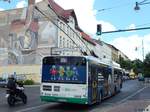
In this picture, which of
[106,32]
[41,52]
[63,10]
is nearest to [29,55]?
[41,52]

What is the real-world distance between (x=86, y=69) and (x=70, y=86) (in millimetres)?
1140

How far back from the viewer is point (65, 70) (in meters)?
20.2

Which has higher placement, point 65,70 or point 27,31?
point 27,31

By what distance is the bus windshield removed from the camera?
785 inches

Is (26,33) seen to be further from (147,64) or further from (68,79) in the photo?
(68,79)

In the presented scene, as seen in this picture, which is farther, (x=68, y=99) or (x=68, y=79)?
(x=68, y=79)

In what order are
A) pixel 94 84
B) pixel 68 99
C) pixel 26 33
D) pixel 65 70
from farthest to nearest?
pixel 26 33 → pixel 94 84 → pixel 65 70 → pixel 68 99

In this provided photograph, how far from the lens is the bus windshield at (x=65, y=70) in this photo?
19.9m

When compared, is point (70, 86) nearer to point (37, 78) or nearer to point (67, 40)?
point (37, 78)

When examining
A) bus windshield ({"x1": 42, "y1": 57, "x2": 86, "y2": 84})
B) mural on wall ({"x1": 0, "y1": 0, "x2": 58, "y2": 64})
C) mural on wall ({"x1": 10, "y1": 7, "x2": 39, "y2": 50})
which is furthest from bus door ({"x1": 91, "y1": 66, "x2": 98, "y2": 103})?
mural on wall ({"x1": 10, "y1": 7, "x2": 39, "y2": 50})

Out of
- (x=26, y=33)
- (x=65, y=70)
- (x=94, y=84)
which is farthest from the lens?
(x=26, y=33)

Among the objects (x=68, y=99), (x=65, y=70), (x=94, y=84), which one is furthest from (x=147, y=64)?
(x=68, y=99)

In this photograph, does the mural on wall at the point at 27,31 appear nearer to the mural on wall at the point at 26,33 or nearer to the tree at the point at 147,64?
the mural on wall at the point at 26,33

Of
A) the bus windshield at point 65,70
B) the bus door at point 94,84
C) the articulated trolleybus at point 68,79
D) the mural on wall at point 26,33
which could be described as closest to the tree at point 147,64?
the mural on wall at point 26,33
